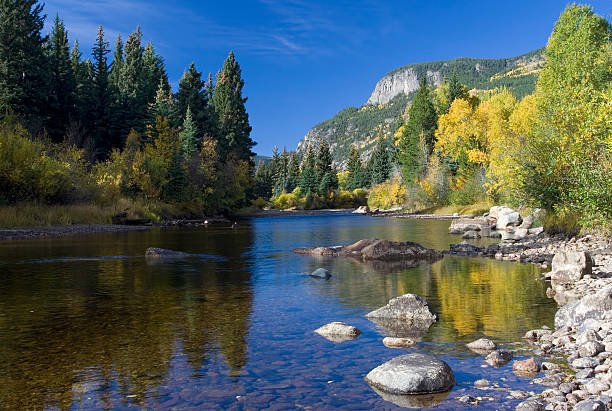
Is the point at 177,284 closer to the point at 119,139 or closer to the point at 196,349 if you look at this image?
the point at 196,349

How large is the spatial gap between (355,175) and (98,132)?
81.9 m

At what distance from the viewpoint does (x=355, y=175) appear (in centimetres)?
13425

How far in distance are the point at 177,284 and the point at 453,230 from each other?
86.7ft

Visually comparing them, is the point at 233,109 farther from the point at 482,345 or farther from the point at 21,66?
the point at 482,345

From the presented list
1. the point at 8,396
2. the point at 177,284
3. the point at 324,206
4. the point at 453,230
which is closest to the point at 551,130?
the point at 453,230

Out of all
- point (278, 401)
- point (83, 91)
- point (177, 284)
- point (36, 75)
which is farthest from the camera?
point (83, 91)

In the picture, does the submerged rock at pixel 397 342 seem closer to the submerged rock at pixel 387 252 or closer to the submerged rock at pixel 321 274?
the submerged rock at pixel 321 274

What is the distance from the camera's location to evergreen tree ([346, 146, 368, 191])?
132625 millimetres

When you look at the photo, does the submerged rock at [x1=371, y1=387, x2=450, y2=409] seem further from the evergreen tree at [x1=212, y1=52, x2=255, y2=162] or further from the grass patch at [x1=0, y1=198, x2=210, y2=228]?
the evergreen tree at [x1=212, y1=52, x2=255, y2=162]

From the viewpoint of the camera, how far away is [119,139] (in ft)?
213

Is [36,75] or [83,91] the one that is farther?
[83,91]

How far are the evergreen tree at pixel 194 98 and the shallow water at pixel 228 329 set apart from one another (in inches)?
2182

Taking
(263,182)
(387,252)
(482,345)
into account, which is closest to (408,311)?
(482,345)

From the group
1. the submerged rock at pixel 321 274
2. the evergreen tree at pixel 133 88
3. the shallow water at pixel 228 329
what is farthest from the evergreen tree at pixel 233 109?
the submerged rock at pixel 321 274
